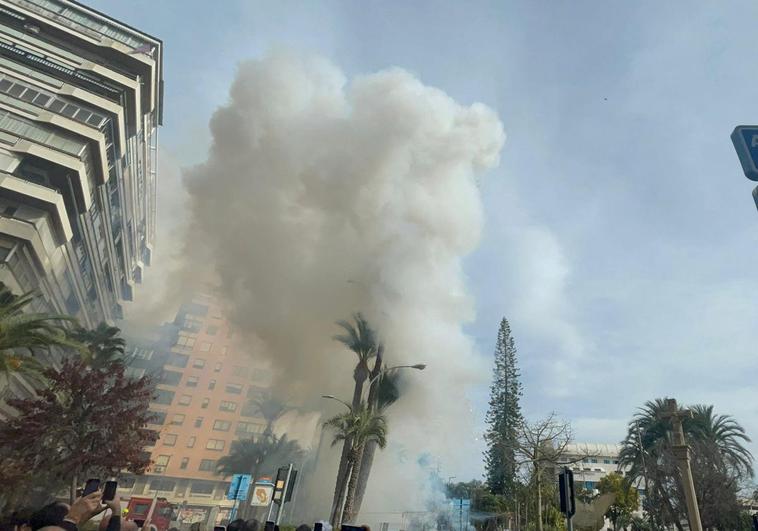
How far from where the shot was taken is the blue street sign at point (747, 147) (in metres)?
3.62

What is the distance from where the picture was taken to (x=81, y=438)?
2161cm

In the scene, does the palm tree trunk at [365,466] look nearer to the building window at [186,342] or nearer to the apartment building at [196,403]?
the apartment building at [196,403]

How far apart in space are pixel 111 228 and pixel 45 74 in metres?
14.2

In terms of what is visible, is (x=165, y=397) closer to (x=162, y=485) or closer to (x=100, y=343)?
(x=162, y=485)

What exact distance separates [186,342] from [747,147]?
84.2m

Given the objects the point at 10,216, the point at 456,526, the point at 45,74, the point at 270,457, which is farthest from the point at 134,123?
the point at 456,526

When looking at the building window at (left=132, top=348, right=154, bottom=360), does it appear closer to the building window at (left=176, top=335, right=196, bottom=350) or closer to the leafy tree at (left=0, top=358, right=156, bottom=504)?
the building window at (left=176, top=335, right=196, bottom=350)

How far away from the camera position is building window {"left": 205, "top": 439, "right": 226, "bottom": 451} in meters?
66.3

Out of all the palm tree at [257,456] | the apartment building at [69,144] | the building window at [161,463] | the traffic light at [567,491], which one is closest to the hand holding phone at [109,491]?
the traffic light at [567,491]

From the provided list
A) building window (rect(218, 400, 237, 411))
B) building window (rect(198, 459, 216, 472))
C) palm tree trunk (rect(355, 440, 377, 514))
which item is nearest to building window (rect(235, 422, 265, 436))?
building window (rect(218, 400, 237, 411))

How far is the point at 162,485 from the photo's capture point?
201 feet

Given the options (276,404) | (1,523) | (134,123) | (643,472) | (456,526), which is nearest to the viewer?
(1,523)

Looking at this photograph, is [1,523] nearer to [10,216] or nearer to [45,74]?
[10,216]

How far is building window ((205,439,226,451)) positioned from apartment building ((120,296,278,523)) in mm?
142
